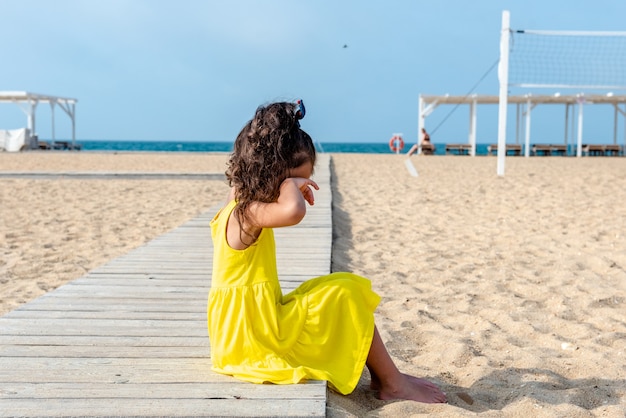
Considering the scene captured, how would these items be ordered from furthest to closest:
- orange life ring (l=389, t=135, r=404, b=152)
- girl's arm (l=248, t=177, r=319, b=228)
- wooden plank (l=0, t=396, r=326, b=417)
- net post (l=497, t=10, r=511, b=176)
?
orange life ring (l=389, t=135, r=404, b=152) < net post (l=497, t=10, r=511, b=176) < girl's arm (l=248, t=177, r=319, b=228) < wooden plank (l=0, t=396, r=326, b=417)

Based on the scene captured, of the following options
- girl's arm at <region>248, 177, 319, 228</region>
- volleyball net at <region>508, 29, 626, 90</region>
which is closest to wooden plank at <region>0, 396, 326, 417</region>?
girl's arm at <region>248, 177, 319, 228</region>

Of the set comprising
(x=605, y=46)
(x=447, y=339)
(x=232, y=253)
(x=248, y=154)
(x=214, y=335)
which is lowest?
(x=447, y=339)

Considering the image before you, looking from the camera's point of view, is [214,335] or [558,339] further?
[558,339]

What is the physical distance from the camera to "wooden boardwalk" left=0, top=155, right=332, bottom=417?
6.19 feet

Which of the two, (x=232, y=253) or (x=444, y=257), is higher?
(x=232, y=253)

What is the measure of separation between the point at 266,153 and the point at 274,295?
1.53ft

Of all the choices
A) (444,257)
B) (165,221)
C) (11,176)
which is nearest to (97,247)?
(165,221)

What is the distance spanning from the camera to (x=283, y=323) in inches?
83.0

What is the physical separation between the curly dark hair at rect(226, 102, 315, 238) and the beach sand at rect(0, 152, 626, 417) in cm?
71

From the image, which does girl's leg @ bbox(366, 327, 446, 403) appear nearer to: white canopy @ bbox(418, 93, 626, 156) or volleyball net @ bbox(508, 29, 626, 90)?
volleyball net @ bbox(508, 29, 626, 90)

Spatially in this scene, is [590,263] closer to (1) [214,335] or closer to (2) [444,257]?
(2) [444,257]

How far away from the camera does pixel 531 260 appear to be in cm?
489

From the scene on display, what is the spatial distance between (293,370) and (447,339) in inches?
47.9

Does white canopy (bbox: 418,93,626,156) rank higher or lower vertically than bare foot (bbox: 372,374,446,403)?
higher
